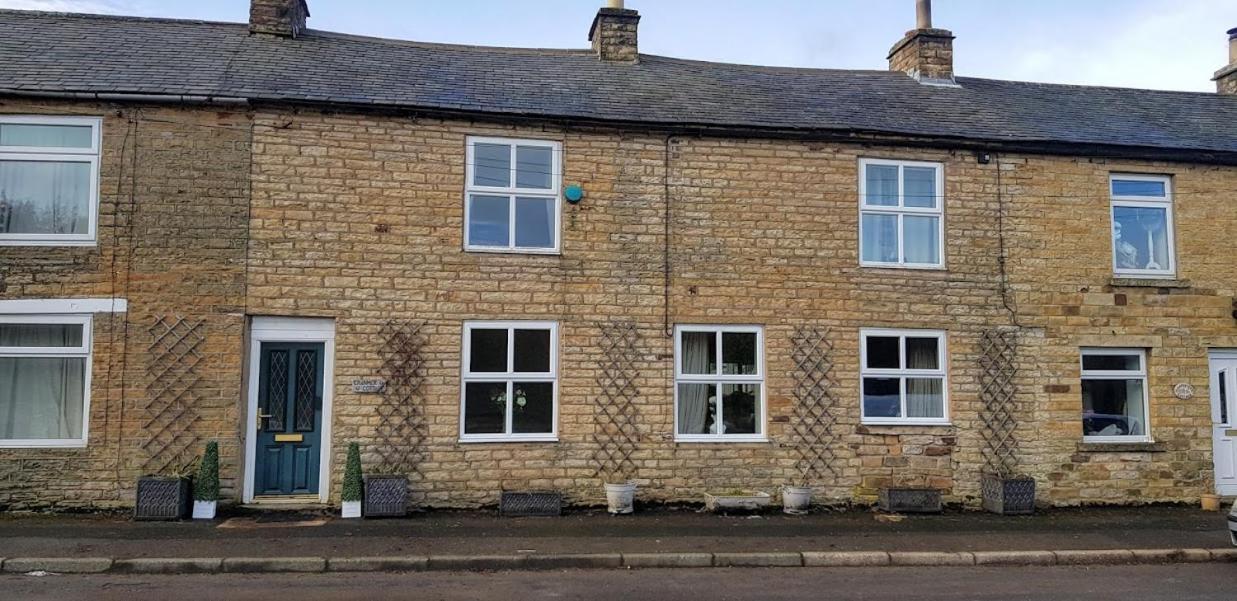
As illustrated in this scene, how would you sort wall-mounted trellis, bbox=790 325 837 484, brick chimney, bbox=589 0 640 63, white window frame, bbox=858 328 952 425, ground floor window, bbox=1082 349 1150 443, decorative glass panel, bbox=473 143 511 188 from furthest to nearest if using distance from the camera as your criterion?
brick chimney, bbox=589 0 640 63, ground floor window, bbox=1082 349 1150 443, white window frame, bbox=858 328 952 425, wall-mounted trellis, bbox=790 325 837 484, decorative glass panel, bbox=473 143 511 188

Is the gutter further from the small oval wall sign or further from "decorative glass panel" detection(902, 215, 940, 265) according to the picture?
"decorative glass panel" detection(902, 215, 940, 265)

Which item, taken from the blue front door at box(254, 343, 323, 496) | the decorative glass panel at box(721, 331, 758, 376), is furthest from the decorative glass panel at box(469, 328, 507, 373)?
the decorative glass panel at box(721, 331, 758, 376)

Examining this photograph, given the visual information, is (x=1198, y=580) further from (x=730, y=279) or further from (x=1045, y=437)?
(x=730, y=279)

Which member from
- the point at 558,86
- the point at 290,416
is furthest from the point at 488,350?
the point at 558,86

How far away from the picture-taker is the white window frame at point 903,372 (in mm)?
12547

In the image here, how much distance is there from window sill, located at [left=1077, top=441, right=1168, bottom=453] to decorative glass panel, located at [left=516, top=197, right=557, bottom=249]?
8.00 metres

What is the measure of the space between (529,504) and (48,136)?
7568mm

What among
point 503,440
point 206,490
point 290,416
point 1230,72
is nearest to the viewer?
point 206,490

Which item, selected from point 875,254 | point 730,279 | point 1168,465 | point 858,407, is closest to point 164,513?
point 730,279

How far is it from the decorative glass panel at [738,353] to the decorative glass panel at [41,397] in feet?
26.7

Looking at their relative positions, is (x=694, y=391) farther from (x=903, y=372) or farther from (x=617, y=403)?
(x=903, y=372)

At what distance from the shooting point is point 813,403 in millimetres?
12367

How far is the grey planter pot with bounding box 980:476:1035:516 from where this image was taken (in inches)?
473

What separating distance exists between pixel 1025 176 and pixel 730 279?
15.4ft
